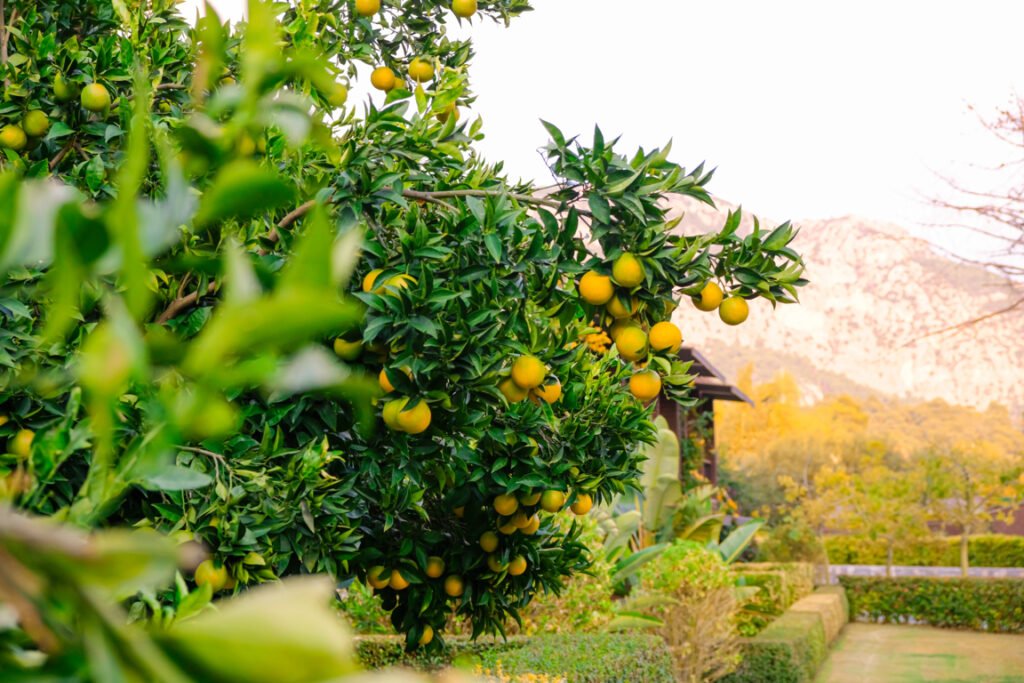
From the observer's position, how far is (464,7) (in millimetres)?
4180

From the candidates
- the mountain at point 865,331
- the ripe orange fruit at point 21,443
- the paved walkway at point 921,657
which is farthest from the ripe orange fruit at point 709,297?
the mountain at point 865,331

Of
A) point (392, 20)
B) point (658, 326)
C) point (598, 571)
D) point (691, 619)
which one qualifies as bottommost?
point (691, 619)

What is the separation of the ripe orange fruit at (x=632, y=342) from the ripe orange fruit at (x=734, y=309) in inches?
9.4

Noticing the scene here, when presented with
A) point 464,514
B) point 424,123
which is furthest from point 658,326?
point 464,514

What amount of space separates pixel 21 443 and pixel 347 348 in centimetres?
90

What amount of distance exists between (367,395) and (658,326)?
7.96 ft

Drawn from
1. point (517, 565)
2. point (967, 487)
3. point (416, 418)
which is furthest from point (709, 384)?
point (416, 418)

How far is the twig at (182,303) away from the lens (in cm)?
281

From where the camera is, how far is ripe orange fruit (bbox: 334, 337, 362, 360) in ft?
9.35

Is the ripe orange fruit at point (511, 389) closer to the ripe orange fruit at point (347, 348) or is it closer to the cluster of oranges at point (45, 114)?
the ripe orange fruit at point (347, 348)

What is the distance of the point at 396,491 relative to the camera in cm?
347

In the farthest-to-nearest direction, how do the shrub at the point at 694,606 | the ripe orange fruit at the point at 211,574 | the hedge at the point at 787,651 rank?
1. the hedge at the point at 787,651
2. the shrub at the point at 694,606
3. the ripe orange fruit at the point at 211,574

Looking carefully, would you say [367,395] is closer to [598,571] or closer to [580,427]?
[580,427]

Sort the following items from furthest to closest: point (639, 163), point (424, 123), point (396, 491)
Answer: point (396, 491)
point (424, 123)
point (639, 163)
